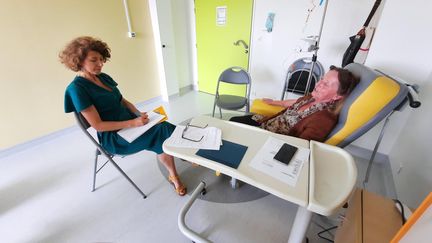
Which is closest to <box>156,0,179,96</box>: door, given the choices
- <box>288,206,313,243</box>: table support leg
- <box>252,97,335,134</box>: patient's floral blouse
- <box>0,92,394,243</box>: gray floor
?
<box>0,92,394,243</box>: gray floor

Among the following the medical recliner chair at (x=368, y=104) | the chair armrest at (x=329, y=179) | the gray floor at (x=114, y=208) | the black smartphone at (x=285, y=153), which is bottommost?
the gray floor at (x=114, y=208)

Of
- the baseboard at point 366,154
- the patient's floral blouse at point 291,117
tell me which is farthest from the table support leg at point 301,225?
the baseboard at point 366,154

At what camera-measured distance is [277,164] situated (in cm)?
84

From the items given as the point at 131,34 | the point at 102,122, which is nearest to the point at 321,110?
the point at 102,122

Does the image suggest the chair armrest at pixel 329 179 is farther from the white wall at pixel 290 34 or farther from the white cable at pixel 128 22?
the white cable at pixel 128 22

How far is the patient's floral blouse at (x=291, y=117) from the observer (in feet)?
4.42

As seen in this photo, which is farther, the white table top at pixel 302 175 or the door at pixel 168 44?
the door at pixel 168 44

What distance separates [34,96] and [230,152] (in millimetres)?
2534

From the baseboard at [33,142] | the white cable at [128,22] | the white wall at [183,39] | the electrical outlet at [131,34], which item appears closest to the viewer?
the baseboard at [33,142]

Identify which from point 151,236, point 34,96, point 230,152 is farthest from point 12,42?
point 230,152

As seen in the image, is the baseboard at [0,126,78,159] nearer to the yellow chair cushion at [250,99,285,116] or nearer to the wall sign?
the yellow chair cushion at [250,99,285,116]

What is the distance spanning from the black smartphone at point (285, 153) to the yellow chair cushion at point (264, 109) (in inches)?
37.3

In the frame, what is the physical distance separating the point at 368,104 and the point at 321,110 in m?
0.27

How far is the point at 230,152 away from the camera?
0.92 metres
